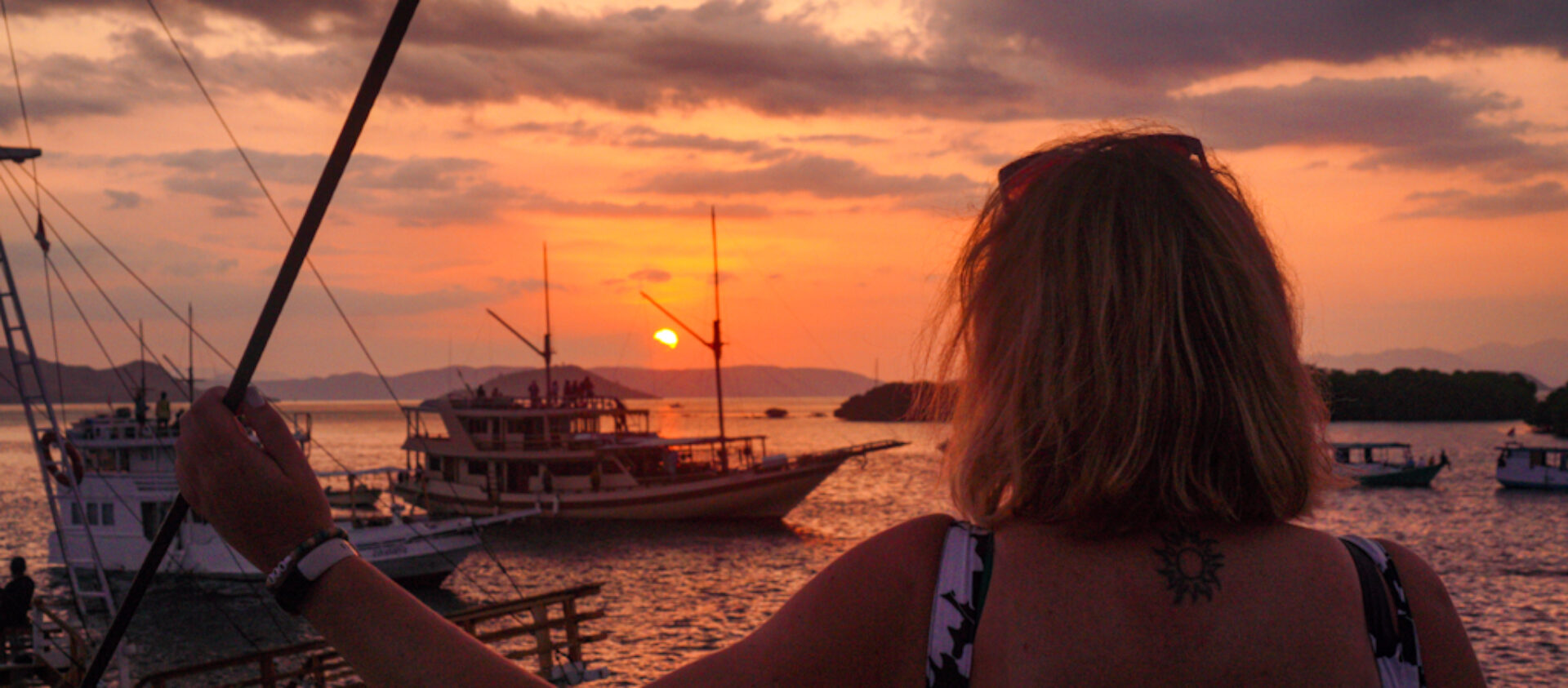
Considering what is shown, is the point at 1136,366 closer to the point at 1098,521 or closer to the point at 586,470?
the point at 1098,521

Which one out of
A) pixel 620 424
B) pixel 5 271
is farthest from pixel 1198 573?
pixel 620 424

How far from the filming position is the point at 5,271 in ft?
56.4

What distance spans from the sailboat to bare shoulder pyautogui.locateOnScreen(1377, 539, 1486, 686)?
55.1 m

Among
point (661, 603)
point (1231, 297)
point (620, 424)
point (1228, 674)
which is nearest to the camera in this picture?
point (1228, 674)

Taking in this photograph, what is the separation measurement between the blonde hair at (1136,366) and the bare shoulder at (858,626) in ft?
0.50

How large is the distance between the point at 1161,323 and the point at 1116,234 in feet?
0.42

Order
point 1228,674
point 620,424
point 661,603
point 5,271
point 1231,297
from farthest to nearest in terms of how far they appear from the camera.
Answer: point 620,424
point 661,603
point 5,271
point 1231,297
point 1228,674

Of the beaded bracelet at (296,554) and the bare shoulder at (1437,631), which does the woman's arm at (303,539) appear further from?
the bare shoulder at (1437,631)

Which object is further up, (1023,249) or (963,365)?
(1023,249)

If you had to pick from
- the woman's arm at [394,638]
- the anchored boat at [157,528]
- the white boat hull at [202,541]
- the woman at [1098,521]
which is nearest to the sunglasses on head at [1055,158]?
the woman at [1098,521]

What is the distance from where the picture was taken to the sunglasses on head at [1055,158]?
1361 millimetres

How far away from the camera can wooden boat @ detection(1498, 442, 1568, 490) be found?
239 ft

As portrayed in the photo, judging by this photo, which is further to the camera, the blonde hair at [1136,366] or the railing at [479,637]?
the railing at [479,637]

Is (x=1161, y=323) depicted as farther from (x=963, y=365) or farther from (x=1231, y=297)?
(x=963, y=365)
